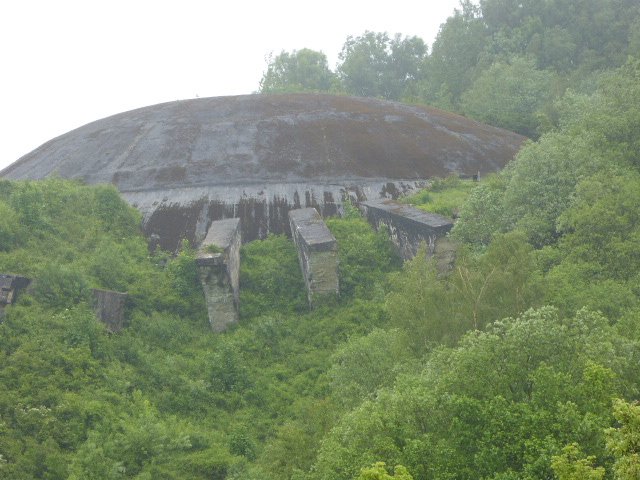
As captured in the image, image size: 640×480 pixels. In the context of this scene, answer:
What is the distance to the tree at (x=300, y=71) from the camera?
46.3 m

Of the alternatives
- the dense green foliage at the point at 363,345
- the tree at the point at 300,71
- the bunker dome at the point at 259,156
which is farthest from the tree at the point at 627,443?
the tree at the point at 300,71

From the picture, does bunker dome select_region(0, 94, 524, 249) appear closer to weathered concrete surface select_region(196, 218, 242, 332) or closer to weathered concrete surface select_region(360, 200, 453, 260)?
weathered concrete surface select_region(360, 200, 453, 260)

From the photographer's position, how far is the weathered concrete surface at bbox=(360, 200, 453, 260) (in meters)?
14.7

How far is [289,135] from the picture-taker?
2216 centimetres

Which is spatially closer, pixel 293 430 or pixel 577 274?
pixel 293 430

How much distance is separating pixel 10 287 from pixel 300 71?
36195 millimetres

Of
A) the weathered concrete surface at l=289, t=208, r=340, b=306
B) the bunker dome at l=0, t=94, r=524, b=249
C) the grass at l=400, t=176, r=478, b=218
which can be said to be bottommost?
the weathered concrete surface at l=289, t=208, r=340, b=306

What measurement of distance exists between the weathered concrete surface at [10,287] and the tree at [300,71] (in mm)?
33711

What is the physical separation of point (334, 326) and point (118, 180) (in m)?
9.18

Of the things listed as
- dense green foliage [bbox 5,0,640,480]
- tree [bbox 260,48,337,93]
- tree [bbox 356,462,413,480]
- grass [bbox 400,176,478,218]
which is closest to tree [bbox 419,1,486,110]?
tree [bbox 260,48,337,93]

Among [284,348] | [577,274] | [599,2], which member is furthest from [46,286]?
[599,2]

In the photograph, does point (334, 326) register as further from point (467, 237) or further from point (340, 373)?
point (340, 373)

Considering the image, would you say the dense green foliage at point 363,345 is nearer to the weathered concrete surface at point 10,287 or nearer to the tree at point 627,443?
the tree at point 627,443

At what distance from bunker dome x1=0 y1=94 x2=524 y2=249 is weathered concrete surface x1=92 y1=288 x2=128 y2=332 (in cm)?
326
